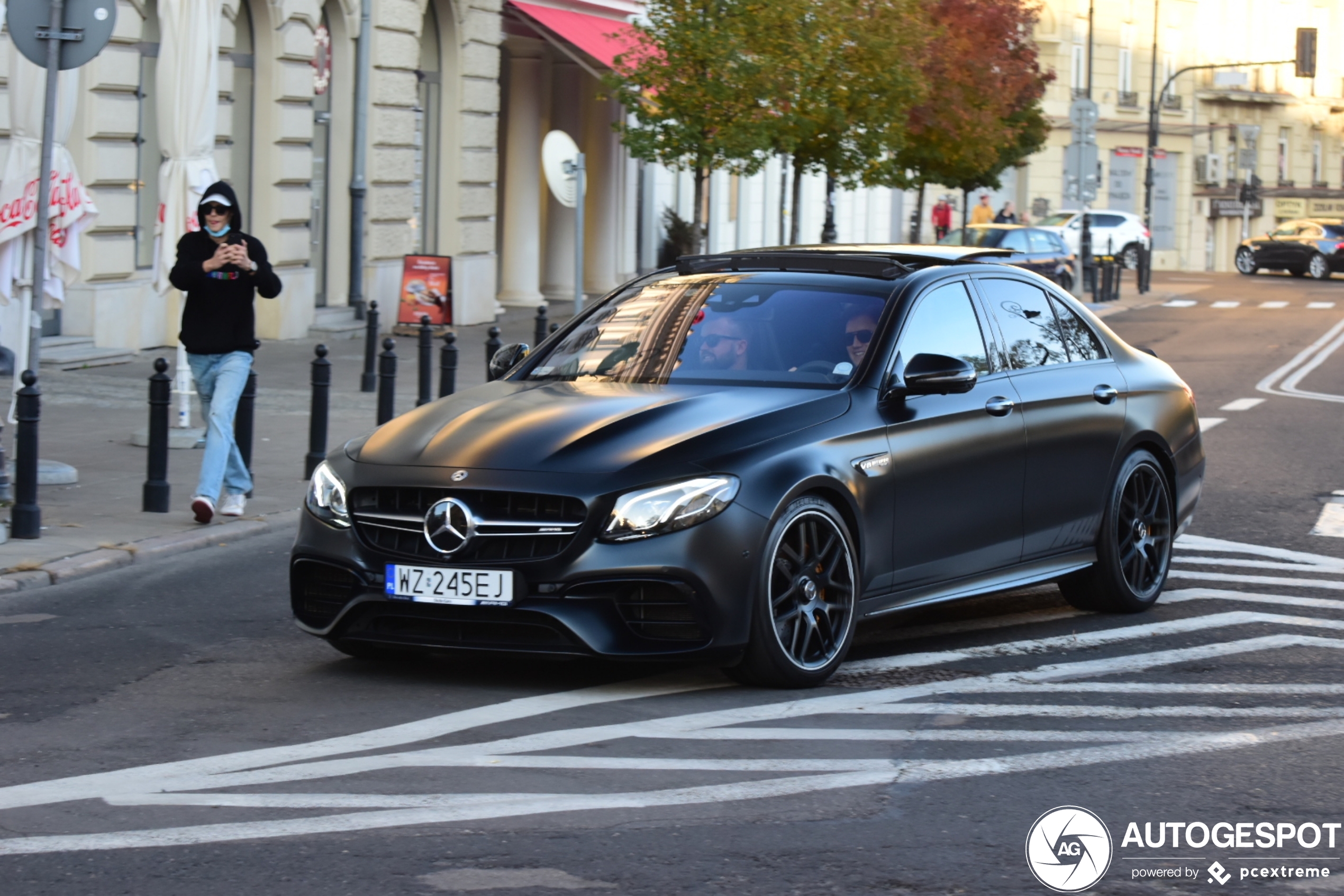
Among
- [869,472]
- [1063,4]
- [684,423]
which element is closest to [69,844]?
[684,423]

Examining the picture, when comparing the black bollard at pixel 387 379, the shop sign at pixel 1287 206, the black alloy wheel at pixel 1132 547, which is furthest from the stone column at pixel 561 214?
the shop sign at pixel 1287 206

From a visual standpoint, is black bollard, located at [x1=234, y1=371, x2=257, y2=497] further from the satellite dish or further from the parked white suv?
the parked white suv

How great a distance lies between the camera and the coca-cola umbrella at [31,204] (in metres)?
12.3

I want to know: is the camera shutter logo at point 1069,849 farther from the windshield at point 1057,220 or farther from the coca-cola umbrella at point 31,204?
the windshield at point 1057,220

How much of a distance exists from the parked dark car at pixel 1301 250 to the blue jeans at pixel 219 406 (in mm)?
50904

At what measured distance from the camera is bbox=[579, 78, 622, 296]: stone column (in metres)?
33.7

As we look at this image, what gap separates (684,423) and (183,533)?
14.3 feet

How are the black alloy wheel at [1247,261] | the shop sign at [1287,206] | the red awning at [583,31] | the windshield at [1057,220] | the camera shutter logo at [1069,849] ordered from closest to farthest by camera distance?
1. the camera shutter logo at [1069,849]
2. the red awning at [583,31]
3. the windshield at [1057,220]
4. the black alloy wheel at [1247,261]
5. the shop sign at [1287,206]

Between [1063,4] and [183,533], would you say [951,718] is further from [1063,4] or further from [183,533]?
[1063,4]

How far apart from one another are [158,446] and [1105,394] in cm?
507

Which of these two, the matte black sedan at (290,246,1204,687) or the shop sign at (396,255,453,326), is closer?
the matte black sedan at (290,246,1204,687)

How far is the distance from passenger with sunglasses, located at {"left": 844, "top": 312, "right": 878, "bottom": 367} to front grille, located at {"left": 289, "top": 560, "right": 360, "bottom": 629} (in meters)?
1.96

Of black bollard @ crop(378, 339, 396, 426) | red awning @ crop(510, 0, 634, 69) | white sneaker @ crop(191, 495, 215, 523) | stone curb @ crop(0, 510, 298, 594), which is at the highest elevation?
red awning @ crop(510, 0, 634, 69)

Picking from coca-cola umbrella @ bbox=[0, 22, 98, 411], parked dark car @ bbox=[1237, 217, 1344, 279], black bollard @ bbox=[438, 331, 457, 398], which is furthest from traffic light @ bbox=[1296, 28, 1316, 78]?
coca-cola umbrella @ bbox=[0, 22, 98, 411]
